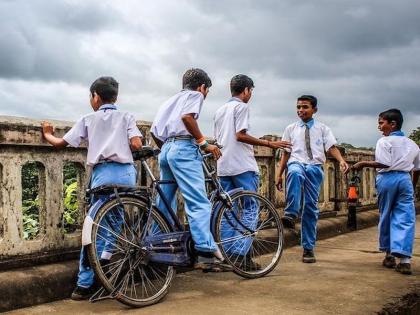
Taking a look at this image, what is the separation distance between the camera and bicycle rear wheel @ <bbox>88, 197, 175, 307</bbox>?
3513 mm

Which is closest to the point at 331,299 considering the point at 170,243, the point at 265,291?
the point at 265,291

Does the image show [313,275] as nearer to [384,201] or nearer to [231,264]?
[231,264]

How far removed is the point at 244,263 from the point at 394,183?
1696mm

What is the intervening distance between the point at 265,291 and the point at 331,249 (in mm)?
2426

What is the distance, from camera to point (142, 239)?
376 cm

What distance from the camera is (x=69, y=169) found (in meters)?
6.20

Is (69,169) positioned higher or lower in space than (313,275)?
higher

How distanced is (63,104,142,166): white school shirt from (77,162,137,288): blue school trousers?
61mm

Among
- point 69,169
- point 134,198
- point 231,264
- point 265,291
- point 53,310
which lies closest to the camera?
point 53,310

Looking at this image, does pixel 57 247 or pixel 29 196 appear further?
pixel 29 196

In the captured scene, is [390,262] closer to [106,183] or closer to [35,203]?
[106,183]

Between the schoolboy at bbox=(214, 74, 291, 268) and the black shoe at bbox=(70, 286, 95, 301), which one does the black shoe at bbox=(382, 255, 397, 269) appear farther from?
the black shoe at bbox=(70, 286, 95, 301)

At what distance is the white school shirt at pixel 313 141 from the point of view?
216 inches

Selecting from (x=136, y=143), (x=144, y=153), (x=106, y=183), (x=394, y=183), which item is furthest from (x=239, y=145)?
(x=394, y=183)
